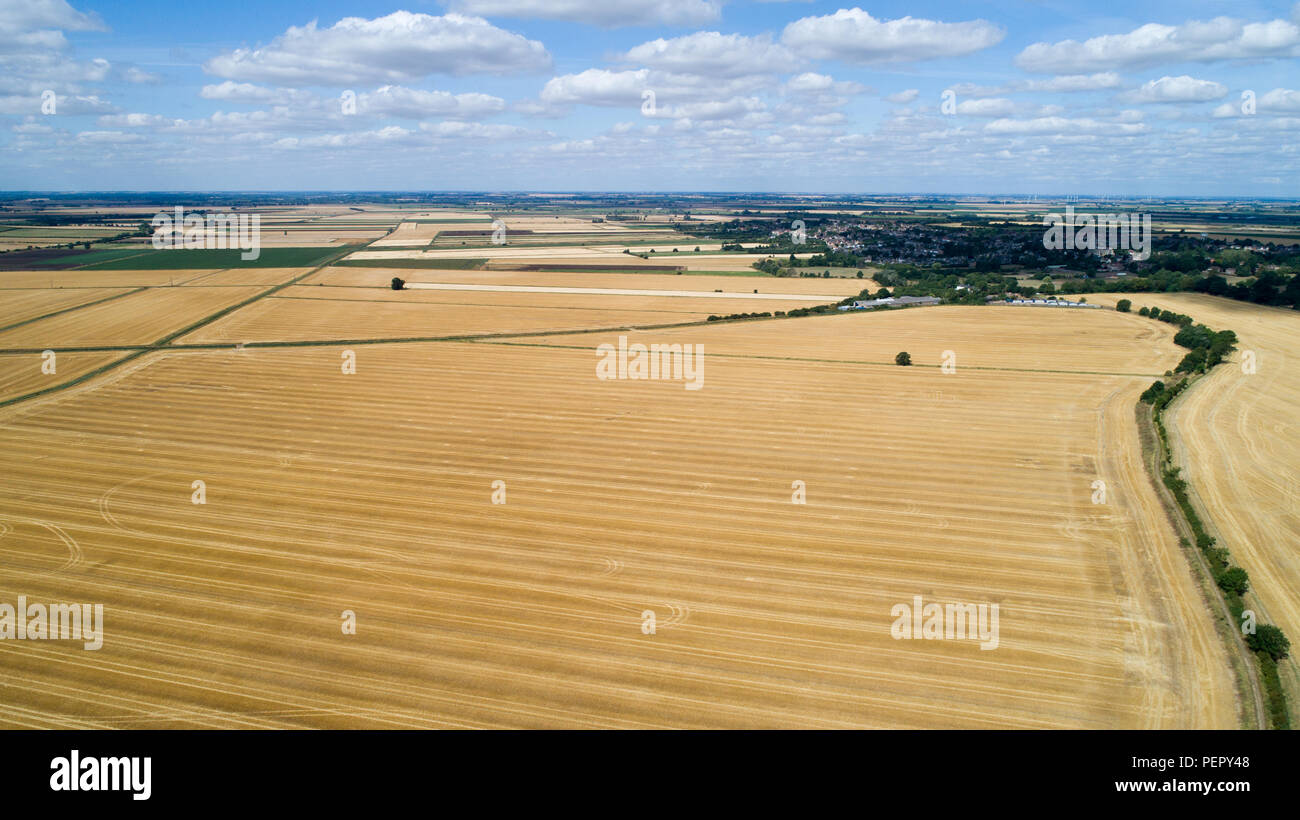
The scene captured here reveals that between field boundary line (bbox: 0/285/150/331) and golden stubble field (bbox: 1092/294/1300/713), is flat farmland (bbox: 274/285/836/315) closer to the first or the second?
field boundary line (bbox: 0/285/150/331)

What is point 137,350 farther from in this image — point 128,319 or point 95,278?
point 95,278

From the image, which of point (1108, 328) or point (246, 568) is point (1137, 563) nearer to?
point (246, 568)

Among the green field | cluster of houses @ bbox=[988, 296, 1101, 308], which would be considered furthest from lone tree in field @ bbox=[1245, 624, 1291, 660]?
the green field

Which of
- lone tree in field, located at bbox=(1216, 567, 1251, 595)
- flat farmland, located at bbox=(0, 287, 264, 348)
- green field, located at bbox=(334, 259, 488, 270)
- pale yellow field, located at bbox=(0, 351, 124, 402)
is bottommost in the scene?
lone tree in field, located at bbox=(1216, 567, 1251, 595)

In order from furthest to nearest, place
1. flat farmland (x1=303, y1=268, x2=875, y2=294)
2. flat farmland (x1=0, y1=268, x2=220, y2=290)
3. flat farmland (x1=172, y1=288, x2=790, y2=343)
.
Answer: flat farmland (x1=303, y1=268, x2=875, y2=294), flat farmland (x1=0, y1=268, x2=220, y2=290), flat farmland (x1=172, y1=288, x2=790, y2=343)

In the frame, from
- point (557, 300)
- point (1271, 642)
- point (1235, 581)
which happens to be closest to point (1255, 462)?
point (1235, 581)

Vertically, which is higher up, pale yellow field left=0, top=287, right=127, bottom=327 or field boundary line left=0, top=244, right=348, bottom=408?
pale yellow field left=0, top=287, right=127, bottom=327
